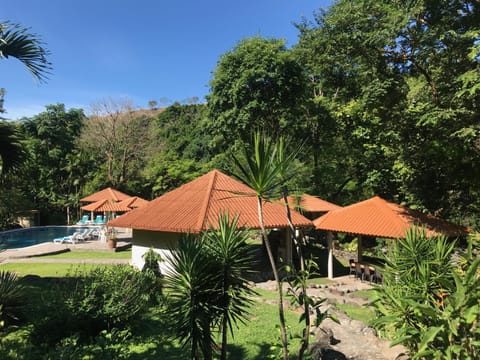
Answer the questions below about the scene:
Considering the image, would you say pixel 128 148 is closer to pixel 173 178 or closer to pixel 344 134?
pixel 173 178

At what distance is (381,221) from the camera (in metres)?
13.8

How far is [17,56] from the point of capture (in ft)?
19.6

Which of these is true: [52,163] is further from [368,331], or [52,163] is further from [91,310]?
[368,331]

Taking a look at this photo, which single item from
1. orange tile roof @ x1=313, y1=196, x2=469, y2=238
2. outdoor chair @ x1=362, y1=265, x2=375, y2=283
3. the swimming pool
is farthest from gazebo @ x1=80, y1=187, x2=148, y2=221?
outdoor chair @ x1=362, y1=265, x2=375, y2=283

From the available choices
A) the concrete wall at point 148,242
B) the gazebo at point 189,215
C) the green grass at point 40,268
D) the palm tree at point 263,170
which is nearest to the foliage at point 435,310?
the palm tree at point 263,170

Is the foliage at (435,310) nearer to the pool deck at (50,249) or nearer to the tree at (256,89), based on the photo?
the tree at (256,89)

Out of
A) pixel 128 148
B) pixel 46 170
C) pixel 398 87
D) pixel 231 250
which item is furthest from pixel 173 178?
pixel 231 250

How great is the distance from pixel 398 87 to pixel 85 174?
35.4 meters

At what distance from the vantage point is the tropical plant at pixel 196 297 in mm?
4367

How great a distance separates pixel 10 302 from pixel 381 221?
13.8 meters

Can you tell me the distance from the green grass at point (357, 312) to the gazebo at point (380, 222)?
3.62 metres

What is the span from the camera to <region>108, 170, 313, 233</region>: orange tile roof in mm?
12883

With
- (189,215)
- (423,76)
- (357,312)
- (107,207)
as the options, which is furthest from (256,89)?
(357,312)

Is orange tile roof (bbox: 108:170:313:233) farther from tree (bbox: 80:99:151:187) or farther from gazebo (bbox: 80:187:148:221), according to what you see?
tree (bbox: 80:99:151:187)
